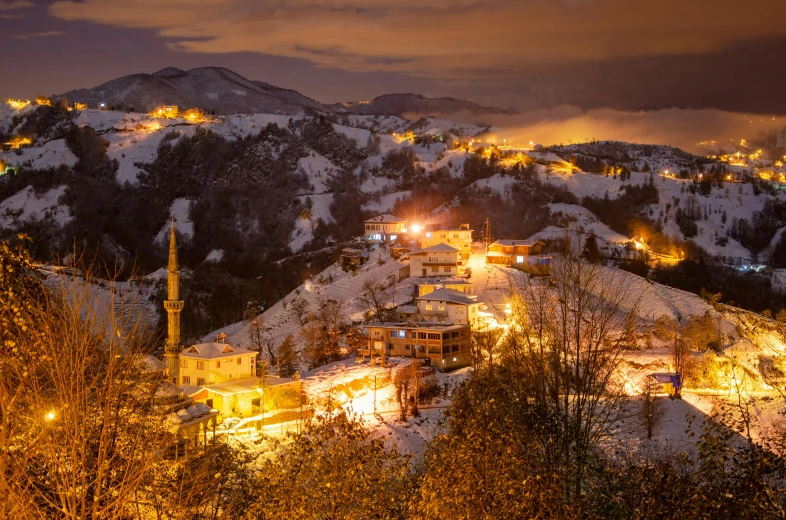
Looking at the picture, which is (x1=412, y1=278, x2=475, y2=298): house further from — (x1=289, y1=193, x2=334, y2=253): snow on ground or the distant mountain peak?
the distant mountain peak

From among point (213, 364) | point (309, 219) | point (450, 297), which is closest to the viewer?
point (213, 364)

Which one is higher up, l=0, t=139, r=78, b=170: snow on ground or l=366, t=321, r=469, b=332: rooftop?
l=0, t=139, r=78, b=170: snow on ground

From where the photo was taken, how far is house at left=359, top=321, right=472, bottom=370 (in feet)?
113

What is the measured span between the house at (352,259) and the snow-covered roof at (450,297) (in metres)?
15.1

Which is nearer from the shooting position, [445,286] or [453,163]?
[445,286]

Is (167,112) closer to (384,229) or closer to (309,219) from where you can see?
(309,219)

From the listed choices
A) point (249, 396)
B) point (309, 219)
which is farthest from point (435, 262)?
point (309, 219)

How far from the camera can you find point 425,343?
115 feet

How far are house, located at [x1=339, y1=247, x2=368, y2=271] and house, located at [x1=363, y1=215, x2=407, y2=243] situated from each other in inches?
290

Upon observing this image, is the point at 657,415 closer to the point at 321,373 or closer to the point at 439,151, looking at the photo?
the point at 321,373

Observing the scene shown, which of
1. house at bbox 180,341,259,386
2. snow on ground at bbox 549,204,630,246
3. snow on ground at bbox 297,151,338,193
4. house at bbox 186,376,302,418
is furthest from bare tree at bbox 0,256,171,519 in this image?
snow on ground at bbox 297,151,338,193

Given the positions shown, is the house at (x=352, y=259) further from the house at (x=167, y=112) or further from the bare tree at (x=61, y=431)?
the house at (x=167, y=112)

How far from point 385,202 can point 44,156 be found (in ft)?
146

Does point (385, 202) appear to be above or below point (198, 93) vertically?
below
